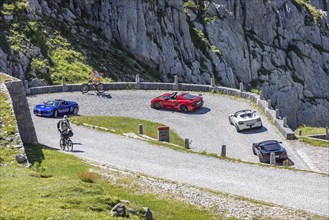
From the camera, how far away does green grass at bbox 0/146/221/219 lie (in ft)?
49.8

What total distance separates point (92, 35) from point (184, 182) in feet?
143

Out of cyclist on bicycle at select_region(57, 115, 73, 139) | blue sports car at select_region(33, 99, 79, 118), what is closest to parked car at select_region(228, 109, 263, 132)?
blue sports car at select_region(33, 99, 79, 118)

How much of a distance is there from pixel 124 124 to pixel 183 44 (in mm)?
32676

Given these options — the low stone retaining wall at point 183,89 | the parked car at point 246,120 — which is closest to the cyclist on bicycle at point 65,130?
the parked car at point 246,120

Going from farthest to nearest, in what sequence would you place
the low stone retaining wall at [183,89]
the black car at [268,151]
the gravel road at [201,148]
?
the low stone retaining wall at [183,89]
the black car at [268,151]
the gravel road at [201,148]

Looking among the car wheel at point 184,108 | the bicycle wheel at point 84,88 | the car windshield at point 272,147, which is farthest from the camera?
the bicycle wheel at point 84,88

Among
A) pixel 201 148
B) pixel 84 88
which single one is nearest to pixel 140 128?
pixel 201 148

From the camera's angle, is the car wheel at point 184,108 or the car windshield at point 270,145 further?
the car wheel at point 184,108

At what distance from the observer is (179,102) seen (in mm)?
47000

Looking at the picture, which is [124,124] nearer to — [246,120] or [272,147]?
[246,120]

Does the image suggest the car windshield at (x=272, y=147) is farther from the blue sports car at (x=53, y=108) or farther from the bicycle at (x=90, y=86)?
the bicycle at (x=90, y=86)

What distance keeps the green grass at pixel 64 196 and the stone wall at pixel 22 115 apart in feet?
13.4

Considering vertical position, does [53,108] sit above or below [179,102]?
above

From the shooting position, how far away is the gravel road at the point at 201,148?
984 inches
